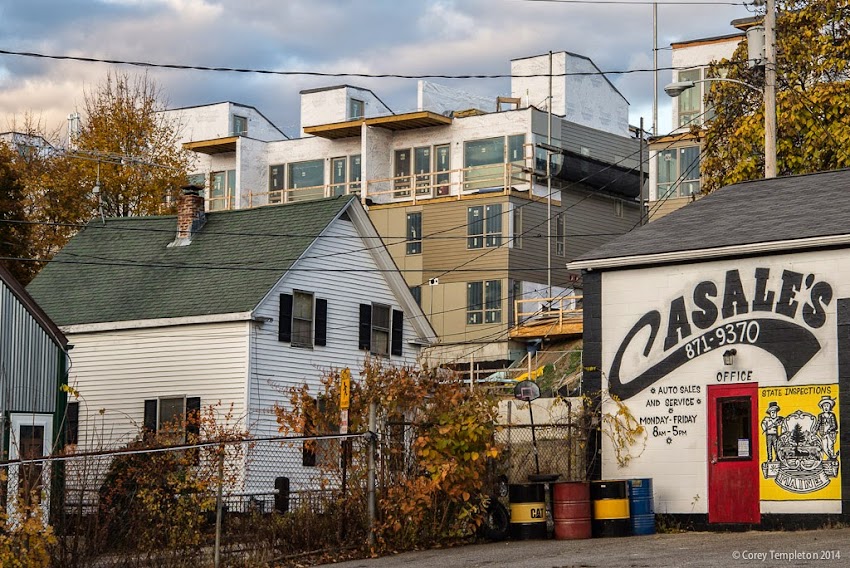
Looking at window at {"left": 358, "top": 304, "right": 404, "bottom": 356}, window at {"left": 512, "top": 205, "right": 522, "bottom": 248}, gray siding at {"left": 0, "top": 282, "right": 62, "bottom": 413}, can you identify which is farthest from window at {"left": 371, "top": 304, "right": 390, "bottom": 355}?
window at {"left": 512, "top": 205, "right": 522, "bottom": 248}

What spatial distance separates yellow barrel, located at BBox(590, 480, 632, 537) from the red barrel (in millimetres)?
223

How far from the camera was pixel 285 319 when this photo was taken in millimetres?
34062

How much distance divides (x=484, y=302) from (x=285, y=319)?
20145 millimetres

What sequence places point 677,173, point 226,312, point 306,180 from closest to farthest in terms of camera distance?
point 226,312 < point 677,173 < point 306,180

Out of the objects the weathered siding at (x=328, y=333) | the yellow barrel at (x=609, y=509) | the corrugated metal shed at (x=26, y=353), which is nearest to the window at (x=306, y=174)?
the weathered siding at (x=328, y=333)

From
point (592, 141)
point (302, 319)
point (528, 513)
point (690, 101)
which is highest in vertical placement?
point (690, 101)

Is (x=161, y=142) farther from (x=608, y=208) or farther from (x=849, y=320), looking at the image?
(x=849, y=320)

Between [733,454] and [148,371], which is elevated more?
[148,371]

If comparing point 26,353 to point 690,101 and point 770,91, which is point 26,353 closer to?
point 770,91

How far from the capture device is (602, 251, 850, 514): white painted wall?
21.5 metres

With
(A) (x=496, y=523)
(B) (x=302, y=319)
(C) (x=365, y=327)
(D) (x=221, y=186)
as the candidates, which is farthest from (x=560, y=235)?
(A) (x=496, y=523)

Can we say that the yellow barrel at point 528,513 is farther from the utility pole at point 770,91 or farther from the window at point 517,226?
the window at point 517,226

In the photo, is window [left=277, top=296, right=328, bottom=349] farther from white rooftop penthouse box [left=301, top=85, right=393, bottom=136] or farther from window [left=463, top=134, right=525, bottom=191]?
white rooftop penthouse box [left=301, top=85, right=393, bottom=136]

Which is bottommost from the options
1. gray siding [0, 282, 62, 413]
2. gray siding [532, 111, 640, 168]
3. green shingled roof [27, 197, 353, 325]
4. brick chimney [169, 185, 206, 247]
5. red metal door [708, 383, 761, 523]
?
red metal door [708, 383, 761, 523]
